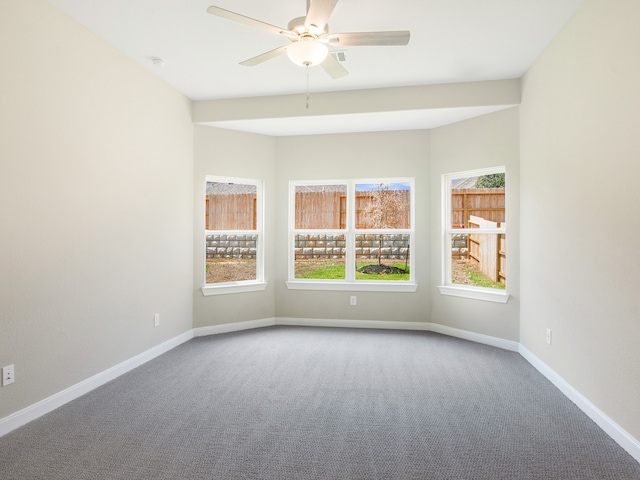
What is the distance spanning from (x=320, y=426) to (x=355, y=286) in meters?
2.63

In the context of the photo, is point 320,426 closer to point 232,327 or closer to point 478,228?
point 232,327

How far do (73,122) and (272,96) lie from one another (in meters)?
2.15

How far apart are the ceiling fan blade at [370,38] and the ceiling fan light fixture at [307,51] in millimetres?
84

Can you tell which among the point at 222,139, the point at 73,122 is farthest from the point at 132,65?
the point at 222,139

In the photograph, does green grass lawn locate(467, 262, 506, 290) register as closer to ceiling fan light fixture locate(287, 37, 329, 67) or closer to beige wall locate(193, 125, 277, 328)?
beige wall locate(193, 125, 277, 328)

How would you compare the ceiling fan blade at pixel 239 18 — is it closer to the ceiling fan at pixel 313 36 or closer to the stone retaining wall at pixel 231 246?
the ceiling fan at pixel 313 36

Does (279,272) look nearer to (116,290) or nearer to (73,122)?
(116,290)

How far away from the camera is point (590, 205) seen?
251 centimetres

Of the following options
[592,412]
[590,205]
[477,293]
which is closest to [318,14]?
[590,205]

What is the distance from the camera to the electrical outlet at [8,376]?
2.26m

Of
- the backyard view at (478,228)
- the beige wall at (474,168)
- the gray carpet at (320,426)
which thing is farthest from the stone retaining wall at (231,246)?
the backyard view at (478,228)

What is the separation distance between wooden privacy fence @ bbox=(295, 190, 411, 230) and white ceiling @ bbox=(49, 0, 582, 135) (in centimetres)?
109

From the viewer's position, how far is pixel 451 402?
8.95 feet

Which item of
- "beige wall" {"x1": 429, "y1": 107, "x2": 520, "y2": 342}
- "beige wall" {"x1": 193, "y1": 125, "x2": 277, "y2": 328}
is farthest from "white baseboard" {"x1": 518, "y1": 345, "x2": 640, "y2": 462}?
"beige wall" {"x1": 193, "y1": 125, "x2": 277, "y2": 328}
